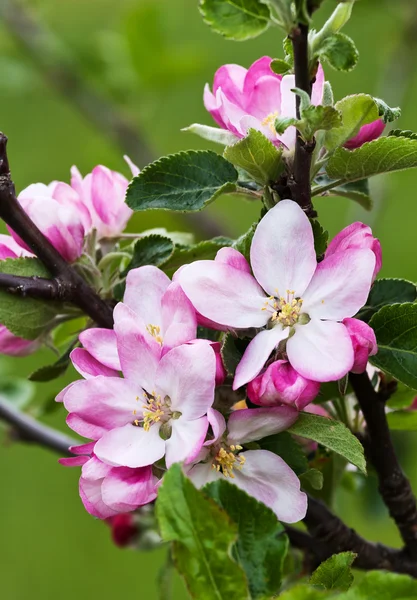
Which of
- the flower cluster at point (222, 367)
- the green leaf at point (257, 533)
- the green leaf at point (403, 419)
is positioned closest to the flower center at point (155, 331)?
the flower cluster at point (222, 367)

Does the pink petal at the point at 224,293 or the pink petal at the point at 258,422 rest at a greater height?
the pink petal at the point at 224,293

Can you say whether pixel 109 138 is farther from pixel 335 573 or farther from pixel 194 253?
pixel 335 573

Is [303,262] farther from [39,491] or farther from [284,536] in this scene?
[39,491]

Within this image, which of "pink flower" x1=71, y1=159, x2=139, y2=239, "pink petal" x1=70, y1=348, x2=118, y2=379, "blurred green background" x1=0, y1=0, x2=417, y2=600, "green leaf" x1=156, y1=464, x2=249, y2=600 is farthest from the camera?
"blurred green background" x1=0, y1=0, x2=417, y2=600

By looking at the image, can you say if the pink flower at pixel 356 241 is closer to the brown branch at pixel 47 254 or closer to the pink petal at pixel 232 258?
the pink petal at pixel 232 258

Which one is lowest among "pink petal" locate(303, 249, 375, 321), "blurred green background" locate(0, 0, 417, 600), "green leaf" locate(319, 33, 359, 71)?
"blurred green background" locate(0, 0, 417, 600)

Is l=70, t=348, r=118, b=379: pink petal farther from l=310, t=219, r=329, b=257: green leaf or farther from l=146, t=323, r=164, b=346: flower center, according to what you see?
l=310, t=219, r=329, b=257: green leaf

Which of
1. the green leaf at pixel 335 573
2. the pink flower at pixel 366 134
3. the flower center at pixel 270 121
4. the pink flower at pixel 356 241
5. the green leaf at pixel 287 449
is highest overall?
the flower center at pixel 270 121

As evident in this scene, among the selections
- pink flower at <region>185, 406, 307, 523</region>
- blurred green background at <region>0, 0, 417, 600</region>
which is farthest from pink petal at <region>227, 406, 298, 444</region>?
blurred green background at <region>0, 0, 417, 600</region>
